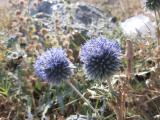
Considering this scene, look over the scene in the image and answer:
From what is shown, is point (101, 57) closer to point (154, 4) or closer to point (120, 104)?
point (120, 104)

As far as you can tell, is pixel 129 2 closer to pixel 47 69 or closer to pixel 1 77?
pixel 1 77

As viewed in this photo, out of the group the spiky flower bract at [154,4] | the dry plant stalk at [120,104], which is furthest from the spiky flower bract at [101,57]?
the spiky flower bract at [154,4]

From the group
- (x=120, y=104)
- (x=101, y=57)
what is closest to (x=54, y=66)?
(x=101, y=57)

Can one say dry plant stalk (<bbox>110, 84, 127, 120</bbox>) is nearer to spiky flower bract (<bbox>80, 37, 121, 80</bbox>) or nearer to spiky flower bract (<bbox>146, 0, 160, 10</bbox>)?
spiky flower bract (<bbox>80, 37, 121, 80</bbox>)

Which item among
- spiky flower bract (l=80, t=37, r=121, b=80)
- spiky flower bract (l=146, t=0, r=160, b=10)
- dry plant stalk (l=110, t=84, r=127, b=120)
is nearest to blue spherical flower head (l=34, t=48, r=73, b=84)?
spiky flower bract (l=80, t=37, r=121, b=80)

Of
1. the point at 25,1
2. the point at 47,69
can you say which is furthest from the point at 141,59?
the point at 25,1

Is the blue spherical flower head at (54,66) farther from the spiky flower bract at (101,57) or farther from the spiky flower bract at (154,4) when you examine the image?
the spiky flower bract at (154,4)
